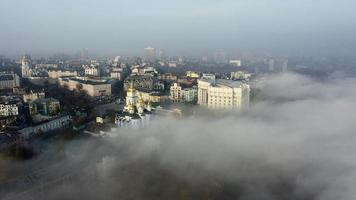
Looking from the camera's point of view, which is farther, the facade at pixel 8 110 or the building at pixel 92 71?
the building at pixel 92 71

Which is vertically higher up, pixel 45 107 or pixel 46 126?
pixel 45 107

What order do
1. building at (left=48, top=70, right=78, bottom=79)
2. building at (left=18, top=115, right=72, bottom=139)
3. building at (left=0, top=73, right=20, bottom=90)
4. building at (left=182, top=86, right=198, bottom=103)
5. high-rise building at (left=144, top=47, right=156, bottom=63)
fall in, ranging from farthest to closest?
high-rise building at (left=144, top=47, right=156, bottom=63)
building at (left=48, top=70, right=78, bottom=79)
building at (left=0, top=73, right=20, bottom=90)
building at (left=182, top=86, right=198, bottom=103)
building at (left=18, top=115, right=72, bottom=139)

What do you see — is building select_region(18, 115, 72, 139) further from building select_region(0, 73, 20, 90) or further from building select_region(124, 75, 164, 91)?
building select_region(0, 73, 20, 90)

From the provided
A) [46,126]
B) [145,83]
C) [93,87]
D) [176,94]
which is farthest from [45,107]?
[145,83]

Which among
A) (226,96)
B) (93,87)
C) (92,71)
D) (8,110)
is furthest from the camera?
(92,71)

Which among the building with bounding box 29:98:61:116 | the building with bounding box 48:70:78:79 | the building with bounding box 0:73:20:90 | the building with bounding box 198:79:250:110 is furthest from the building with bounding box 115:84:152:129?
the building with bounding box 48:70:78:79

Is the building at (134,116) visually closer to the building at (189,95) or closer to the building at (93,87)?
the building at (189,95)

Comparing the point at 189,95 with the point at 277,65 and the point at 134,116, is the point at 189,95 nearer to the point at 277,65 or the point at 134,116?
the point at 134,116

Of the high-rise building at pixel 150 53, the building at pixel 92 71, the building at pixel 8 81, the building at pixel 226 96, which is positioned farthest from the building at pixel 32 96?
the high-rise building at pixel 150 53
